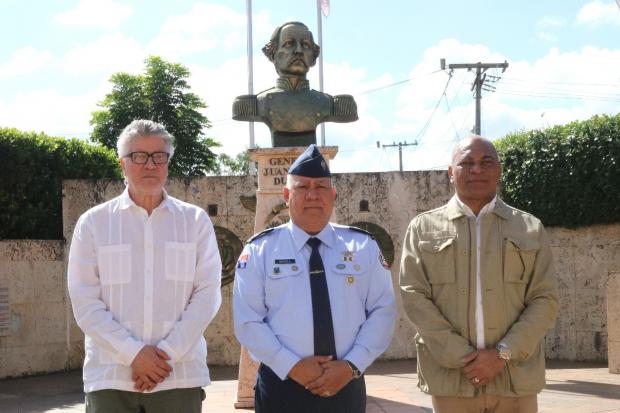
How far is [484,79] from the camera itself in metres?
24.8

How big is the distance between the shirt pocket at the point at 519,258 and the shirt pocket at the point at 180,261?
1.33 metres

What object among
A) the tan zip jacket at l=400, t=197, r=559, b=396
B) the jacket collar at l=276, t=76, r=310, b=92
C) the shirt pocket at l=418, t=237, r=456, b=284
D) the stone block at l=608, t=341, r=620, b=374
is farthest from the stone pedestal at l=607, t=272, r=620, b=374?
the shirt pocket at l=418, t=237, r=456, b=284

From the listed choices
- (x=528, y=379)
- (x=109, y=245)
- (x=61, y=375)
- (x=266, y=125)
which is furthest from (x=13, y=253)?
(x=528, y=379)

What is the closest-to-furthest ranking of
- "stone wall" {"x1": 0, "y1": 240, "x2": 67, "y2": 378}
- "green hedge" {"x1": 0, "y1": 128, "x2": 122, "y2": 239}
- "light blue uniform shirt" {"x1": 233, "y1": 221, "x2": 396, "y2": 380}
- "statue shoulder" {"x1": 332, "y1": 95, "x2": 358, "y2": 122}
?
"light blue uniform shirt" {"x1": 233, "y1": 221, "x2": 396, "y2": 380} < "statue shoulder" {"x1": 332, "y1": 95, "x2": 358, "y2": 122} < "stone wall" {"x1": 0, "y1": 240, "x2": 67, "y2": 378} < "green hedge" {"x1": 0, "y1": 128, "x2": 122, "y2": 239}

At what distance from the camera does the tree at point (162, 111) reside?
26062mm

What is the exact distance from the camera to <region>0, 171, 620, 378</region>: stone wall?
977 centimetres

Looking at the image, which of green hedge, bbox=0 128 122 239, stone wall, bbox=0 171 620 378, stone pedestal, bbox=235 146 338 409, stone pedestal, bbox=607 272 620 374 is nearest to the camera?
stone pedestal, bbox=235 146 338 409

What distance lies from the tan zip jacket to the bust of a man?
10.2ft

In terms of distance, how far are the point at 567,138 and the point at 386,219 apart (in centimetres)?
246

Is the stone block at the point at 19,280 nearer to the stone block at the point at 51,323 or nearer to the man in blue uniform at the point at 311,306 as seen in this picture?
the stone block at the point at 51,323

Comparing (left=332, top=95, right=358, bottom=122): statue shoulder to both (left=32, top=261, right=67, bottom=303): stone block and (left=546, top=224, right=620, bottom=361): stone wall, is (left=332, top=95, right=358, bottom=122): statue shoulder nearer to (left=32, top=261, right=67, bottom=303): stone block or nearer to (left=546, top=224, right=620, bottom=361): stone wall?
(left=546, top=224, right=620, bottom=361): stone wall

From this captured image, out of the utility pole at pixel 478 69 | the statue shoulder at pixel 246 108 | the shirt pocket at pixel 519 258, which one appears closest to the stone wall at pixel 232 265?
the statue shoulder at pixel 246 108

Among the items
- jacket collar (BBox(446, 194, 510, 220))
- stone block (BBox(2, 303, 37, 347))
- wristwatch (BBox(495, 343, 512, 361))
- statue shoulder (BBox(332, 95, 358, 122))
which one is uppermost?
statue shoulder (BBox(332, 95, 358, 122))

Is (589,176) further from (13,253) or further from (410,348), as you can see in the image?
(13,253)
